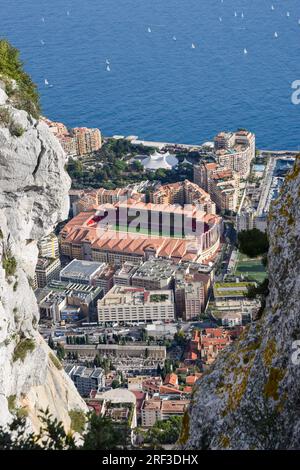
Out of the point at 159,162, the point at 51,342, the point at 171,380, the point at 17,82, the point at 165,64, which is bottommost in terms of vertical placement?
the point at 51,342

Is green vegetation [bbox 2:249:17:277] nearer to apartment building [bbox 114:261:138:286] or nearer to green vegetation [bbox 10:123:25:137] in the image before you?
green vegetation [bbox 10:123:25:137]

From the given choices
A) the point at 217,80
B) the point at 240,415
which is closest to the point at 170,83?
the point at 217,80

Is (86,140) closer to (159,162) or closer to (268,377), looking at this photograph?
(159,162)

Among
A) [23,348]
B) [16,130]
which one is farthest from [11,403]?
[16,130]

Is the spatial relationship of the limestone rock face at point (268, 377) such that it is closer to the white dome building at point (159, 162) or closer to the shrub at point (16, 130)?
the shrub at point (16, 130)

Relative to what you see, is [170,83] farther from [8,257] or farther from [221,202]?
[8,257]

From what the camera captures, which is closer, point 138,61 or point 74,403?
point 74,403

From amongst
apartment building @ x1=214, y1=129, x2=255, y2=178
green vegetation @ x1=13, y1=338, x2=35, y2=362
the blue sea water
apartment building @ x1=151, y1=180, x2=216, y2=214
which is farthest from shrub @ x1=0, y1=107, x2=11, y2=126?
the blue sea water
